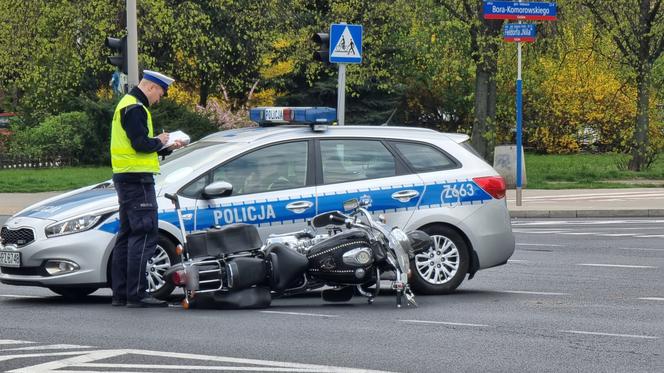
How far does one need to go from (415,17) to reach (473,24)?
2.25 meters

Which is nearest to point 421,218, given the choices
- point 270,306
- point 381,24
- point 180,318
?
point 270,306

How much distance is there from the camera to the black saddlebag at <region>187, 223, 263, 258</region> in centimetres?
1061

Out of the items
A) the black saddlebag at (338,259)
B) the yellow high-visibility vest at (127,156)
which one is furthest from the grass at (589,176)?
the yellow high-visibility vest at (127,156)

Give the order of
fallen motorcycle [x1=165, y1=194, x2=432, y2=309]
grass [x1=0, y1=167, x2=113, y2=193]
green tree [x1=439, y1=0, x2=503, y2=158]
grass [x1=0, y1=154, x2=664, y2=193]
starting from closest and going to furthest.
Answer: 1. fallen motorcycle [x1=165, y1=194, x2=432, y2=309]
2. grass [x1=0, y1=167, x2=113, y2=193]
3. grass [x1=0, y1=154, x2=664, y2=193]
4. green tree [x1=439, y1=0, x2=503, y2=158]

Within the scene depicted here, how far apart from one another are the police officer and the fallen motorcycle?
256 millimetres

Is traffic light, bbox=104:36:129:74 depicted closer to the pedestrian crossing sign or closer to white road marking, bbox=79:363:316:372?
the pedestrian crossing sign

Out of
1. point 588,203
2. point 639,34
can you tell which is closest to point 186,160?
point 588,203

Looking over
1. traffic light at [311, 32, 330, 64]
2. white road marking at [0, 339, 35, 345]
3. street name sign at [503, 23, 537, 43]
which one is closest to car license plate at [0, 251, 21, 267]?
white road marking at [0, 339, 35, 345]

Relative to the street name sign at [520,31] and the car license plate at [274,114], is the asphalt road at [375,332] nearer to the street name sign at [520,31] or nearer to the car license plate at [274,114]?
the car license plate at [274,114]

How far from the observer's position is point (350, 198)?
38.2 feet

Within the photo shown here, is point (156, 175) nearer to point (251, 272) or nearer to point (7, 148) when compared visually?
point (251, 272)

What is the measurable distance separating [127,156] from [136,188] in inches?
11.4

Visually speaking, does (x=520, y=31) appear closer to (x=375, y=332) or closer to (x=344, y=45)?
(x=344, y=45)

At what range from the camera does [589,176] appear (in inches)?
1318
